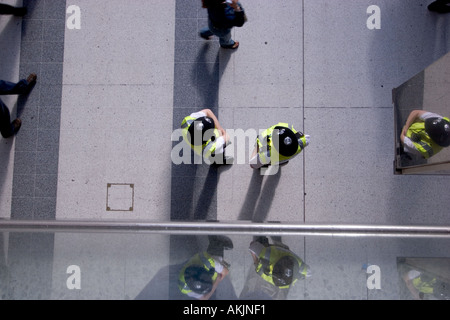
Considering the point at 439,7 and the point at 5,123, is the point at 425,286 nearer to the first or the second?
A: the point at 439,7

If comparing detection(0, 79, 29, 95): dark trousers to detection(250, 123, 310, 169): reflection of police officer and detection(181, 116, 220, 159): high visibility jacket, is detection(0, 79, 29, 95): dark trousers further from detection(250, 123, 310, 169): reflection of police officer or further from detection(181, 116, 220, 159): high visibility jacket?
detection(250, 123, 310, 169): reflection of police officer

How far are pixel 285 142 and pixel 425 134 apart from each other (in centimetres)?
120

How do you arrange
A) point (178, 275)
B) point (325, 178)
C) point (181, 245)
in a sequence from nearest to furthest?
point (178, 275)
point (181, 245)
point (325, 178)

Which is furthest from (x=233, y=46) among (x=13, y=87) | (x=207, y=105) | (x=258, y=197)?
(x=13, y=87)

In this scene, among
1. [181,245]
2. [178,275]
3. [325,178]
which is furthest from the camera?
[325,178]

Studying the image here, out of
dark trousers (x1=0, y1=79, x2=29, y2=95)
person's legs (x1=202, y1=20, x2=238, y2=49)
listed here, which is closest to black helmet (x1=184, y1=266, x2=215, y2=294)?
person's legs (x1=202, y1=20, x2=238, y2=49)

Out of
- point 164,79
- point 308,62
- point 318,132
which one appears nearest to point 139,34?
point 164,79

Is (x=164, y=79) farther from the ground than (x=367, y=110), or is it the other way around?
(x=164, y=79)

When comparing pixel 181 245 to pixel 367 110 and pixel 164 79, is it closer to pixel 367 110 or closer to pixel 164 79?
pixel 164 79

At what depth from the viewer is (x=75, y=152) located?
3227 mm

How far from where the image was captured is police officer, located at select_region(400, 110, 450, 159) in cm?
228

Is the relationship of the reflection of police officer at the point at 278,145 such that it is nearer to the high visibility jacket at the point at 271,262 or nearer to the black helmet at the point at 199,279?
the high visibility jacket at the point at 271,262

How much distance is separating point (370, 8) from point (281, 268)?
10.1ft

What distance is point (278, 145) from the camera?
2398mm
